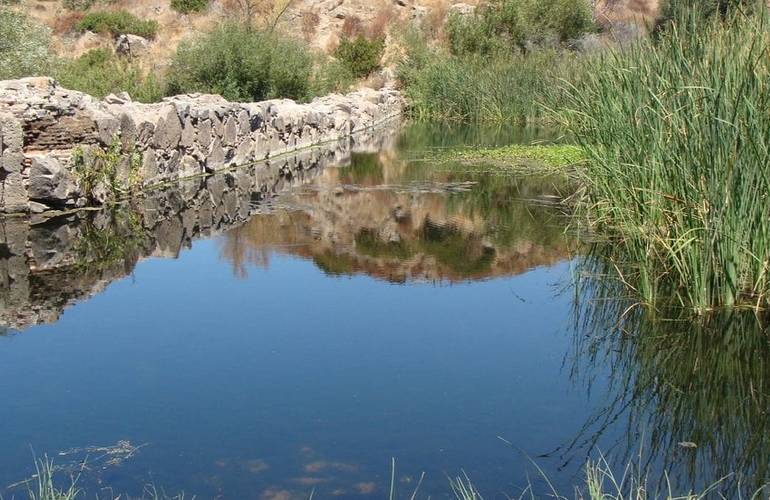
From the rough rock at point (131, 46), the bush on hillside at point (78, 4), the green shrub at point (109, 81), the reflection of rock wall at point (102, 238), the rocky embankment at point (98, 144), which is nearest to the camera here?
the reflection of rock wall at point (102, 238)

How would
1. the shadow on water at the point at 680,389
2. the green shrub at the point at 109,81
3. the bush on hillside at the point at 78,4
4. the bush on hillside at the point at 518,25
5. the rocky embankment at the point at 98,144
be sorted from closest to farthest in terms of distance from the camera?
the shadow on water at the point at 680,389, the rocky embankment at the point at 98,144, the green shrub at the point at 109,81, the bush on hillside at the point at 518,25, the bush on hillside at the point at 78,4

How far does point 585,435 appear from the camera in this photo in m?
4.72

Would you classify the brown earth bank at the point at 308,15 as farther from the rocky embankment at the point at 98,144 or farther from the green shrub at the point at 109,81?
the rocky embankment at the point at 98,144

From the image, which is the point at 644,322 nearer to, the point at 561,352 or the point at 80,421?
the point at 561,352

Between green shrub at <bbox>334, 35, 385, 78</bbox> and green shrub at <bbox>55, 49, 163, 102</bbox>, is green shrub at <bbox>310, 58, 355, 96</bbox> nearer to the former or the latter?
green shrub at <bbox>55, 49, 163, 102</bbox>

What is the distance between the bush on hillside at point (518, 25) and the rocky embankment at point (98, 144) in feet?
68.3

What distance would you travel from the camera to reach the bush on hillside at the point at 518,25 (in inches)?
1420

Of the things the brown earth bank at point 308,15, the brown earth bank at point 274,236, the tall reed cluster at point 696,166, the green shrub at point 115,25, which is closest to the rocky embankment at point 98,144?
the brown earth bank at point 274,236

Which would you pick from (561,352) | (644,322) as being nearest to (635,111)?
(644,322)

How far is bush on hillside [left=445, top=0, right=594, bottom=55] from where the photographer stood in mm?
36062

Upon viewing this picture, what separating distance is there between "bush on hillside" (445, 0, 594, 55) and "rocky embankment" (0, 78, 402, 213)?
20.8 meters

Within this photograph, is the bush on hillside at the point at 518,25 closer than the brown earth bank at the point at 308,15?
Yes

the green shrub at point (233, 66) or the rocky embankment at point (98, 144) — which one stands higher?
the green shrub at point (233, 66)

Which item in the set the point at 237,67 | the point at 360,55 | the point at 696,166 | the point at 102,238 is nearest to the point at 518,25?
the point at 360,55
